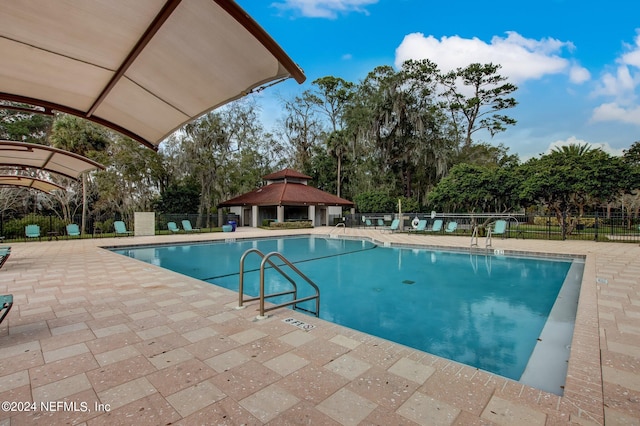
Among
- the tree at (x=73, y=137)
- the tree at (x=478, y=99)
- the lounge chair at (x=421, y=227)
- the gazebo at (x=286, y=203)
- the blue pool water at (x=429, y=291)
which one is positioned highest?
the tree at (x=478, y=99)

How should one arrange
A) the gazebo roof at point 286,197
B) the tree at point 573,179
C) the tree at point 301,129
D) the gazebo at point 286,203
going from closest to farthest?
the tree at point 573,179, the gazebo roof at point 286,197, the gazebo at point 286,203, the tree at point 301,129

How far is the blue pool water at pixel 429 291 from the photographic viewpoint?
4.04 metres

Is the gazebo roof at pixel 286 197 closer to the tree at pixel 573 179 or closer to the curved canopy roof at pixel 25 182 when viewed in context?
the curved canopy roof at pixel 25 182

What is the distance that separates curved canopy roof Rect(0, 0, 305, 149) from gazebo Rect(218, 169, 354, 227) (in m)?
19.2

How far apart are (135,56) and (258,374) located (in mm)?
2515

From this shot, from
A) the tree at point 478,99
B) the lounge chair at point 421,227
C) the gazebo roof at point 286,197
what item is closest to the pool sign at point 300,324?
the lounge chair at point 421,227

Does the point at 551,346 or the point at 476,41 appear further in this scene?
the point at 476,41

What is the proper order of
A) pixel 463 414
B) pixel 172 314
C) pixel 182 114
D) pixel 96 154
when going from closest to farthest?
pixel 463 414, pixel 182 114, pixel 172 314, pixel 96 154

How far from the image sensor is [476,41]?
24938 mm

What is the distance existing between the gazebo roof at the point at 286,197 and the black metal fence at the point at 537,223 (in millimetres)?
2511

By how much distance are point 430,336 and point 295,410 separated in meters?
2.90

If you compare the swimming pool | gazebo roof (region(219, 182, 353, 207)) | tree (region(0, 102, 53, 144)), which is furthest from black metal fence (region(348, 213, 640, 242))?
tree (region(0, 102, 53, 144))

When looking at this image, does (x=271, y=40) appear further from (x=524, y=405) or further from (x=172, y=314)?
(x=172, y=314)

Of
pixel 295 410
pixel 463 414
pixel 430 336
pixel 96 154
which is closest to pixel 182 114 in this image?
pixel 295 410
